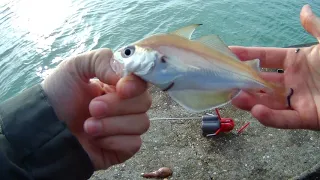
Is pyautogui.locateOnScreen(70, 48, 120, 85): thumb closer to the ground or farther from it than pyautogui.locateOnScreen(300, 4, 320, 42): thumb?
farther from it

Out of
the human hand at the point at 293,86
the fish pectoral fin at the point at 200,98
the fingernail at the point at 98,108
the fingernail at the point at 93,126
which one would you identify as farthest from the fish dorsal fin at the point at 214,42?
the fingernail at the point at 93,126

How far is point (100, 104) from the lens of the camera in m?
2.30

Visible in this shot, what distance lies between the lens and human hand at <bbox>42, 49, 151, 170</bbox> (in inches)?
91.7

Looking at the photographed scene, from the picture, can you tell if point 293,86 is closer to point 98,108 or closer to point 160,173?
point 98,108

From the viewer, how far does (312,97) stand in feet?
9.29

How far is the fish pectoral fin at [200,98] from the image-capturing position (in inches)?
93.9

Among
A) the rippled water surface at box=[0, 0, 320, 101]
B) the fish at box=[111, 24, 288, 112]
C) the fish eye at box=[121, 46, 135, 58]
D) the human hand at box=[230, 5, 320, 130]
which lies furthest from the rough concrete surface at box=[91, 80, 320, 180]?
the rippled water surface at box=[0, 0, 320, 101]

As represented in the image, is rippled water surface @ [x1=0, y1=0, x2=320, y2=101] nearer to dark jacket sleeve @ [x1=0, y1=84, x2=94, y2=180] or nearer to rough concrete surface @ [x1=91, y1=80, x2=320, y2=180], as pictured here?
rough concrete surface @ [x1=91, y1=80, x2=320, y2=180]

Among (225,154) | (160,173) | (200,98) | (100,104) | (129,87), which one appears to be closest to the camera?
(129,87)

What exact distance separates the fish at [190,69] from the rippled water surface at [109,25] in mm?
6795

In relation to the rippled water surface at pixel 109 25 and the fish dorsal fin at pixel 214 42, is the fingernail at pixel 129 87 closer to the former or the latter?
the fish dorsal fin at pixel 214 42

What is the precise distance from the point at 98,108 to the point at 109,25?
8.79 meters

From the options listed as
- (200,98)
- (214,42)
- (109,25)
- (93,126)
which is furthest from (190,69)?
(109,25)

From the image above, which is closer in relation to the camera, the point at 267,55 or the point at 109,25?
the point at 267,55
